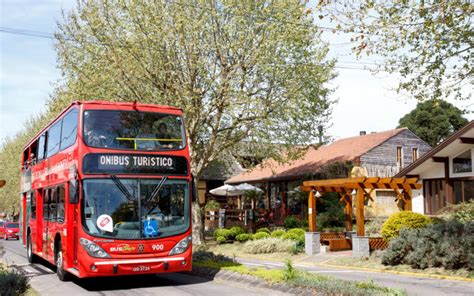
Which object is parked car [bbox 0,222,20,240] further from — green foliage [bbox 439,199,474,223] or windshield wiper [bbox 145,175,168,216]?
windshield wiper [bbox 145,175,168,216]

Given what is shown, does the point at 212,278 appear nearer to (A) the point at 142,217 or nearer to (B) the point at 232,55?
(A) the point at 142,217

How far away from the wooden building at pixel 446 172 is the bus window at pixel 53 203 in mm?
19625

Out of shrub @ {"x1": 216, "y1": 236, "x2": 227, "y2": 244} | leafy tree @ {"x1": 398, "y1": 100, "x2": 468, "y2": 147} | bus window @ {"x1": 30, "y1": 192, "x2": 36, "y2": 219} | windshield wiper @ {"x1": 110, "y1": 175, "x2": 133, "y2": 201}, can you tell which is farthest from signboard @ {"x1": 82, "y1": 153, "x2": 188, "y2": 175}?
leafy tree @ {"x1": 398, "y1": 100, "x2": 468, "y2": 147}

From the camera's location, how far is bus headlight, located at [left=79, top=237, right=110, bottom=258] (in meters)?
12.2

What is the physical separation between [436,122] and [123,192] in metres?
51.5

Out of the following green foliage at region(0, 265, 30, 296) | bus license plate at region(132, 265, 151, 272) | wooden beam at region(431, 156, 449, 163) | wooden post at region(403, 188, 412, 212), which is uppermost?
wooden beam at region(431, 156, 449, 163)

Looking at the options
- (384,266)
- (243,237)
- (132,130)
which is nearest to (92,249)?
(132,130)

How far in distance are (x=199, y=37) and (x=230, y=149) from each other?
25.1ft

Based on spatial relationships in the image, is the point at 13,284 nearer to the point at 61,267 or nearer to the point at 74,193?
the point at 74,193

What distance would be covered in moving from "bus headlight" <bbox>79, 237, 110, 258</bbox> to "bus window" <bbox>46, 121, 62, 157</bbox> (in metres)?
3.90

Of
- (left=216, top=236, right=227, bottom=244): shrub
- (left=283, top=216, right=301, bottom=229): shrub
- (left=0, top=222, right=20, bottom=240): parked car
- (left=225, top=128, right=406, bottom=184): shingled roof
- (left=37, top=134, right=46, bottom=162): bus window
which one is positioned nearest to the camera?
(left=37, top=134, right=46, bottom=162): bus window

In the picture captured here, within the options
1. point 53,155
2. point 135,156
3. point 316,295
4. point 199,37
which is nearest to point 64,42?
point 199,37

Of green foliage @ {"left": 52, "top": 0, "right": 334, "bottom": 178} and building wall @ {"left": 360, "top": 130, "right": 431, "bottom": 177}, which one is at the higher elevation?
green foliage @ {"left": 52, "top": 0, "right": 334, "bottom": 178}

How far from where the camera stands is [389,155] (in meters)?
38.7
